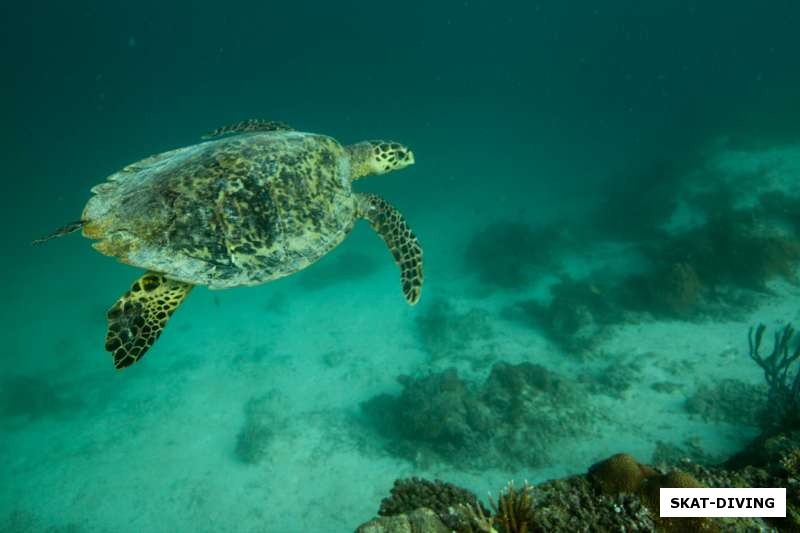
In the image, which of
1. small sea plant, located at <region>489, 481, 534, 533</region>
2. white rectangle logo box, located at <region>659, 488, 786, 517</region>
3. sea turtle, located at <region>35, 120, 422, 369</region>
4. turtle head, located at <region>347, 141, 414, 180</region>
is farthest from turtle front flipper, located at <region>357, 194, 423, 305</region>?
white rectangle logo box, located at <region>659, 488, 786, 517</region>

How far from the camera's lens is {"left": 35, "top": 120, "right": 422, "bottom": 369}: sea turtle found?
4.07 m

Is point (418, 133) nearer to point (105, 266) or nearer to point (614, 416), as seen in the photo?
point (105, 266)

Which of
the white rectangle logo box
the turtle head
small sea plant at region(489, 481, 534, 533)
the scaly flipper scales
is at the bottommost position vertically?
small sea plant at region(489, 481, 534, 533)

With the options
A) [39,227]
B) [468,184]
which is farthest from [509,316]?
[39,227]

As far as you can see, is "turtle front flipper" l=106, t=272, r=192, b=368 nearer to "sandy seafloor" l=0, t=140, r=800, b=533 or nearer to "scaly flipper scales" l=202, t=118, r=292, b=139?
"scaly flipper scales" l=202, t=118, r=292, b=139

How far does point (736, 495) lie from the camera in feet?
9.64

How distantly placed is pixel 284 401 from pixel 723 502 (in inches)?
405

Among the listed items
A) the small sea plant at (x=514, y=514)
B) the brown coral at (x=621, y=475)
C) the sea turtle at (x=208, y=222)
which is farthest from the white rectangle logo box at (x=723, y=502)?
the sea turtle at (x=208, y=222)

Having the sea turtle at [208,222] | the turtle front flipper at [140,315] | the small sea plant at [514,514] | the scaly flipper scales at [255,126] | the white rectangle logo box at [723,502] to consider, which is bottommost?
the small sea plant at [514,514]

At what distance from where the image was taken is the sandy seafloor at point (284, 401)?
26.6 feet

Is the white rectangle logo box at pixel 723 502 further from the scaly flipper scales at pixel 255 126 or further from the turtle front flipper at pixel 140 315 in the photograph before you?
the scaly flipper scales at pixel 255 126

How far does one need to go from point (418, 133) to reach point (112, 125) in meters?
52.6

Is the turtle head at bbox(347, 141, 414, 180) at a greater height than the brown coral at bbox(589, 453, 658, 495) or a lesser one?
greater

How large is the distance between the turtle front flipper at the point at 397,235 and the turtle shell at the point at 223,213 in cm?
102
